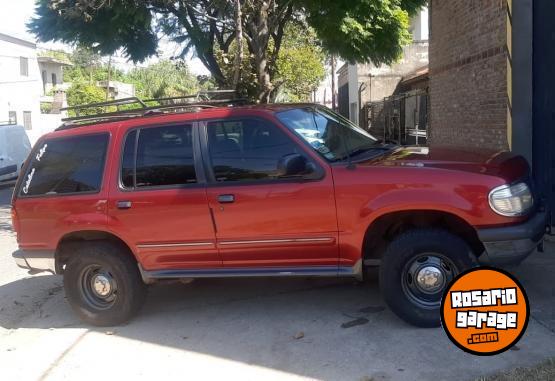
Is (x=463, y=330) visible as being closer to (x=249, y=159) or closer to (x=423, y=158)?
(x=423, y=158)

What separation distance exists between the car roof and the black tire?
108 centimetres

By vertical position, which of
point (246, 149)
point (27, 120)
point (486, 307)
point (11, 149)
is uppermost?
point (27, 120)

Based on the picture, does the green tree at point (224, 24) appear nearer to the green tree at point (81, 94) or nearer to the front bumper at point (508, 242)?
the front bumper at point (508, 242)

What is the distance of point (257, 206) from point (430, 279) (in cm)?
149

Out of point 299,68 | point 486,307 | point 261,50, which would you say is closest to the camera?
point 486,307

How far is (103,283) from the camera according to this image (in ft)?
18.4

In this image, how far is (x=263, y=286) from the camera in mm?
6375

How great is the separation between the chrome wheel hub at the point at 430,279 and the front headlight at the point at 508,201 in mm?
662

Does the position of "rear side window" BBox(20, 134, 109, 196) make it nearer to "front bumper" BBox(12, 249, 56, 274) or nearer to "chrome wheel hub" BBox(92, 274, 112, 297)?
"front bumper" BBox(12, 249, 56, 274)

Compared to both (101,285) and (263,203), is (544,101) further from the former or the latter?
(101,285)

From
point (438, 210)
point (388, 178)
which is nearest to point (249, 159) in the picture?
point (388, 178)

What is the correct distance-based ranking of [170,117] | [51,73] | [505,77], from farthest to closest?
[51,73] < [505,77] < [170,117]

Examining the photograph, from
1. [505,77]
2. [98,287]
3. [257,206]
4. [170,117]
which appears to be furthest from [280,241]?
[505,77]

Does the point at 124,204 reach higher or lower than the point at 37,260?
higher
